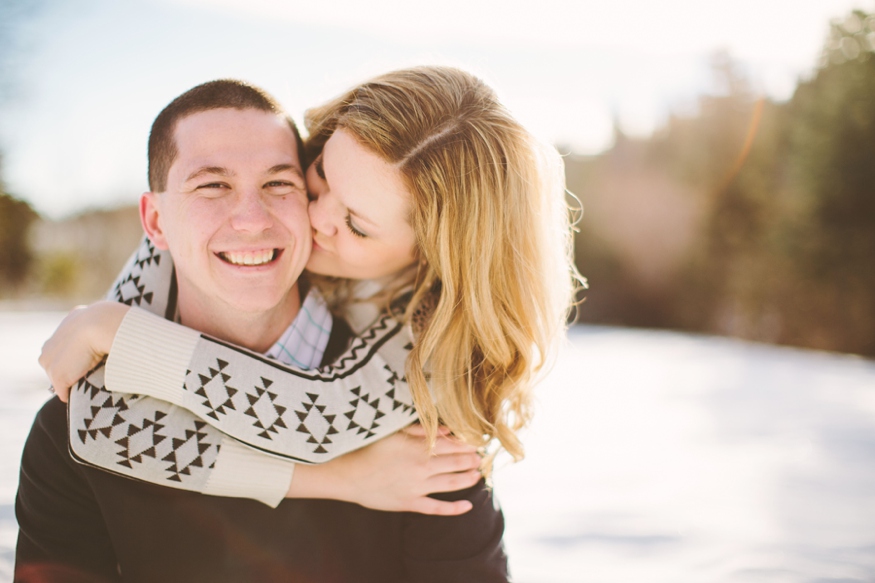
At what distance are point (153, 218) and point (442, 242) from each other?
35.1 inches

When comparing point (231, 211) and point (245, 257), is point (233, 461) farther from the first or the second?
point (231, 211)

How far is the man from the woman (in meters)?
0.16

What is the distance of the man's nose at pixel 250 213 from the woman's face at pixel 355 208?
0.64 ft

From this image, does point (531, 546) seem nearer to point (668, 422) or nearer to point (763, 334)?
point (668, 422)

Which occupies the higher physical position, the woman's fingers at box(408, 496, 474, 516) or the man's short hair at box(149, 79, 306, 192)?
the man's short hair at box(149, 79, 306, 192)

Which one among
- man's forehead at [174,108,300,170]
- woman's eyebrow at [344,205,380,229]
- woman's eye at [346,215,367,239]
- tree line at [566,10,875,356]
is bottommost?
woman's eye at [346,215,367,239]

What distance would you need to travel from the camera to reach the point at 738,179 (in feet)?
54.0

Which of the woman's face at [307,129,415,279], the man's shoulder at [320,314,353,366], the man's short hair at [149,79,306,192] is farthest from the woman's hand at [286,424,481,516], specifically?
the man's short hair at [149,79,306,192]

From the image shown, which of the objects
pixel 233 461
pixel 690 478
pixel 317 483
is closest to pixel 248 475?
pixel 233 461

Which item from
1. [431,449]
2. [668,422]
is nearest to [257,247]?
[431,449]

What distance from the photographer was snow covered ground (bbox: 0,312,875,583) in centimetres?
233

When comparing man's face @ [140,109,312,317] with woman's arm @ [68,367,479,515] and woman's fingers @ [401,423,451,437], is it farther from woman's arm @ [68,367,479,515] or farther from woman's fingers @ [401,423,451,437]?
woman's fingers @ [401,423,451,437]

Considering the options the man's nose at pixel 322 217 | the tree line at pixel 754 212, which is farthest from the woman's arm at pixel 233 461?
the tree line at pixel 754 212

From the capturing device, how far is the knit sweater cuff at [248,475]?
1.60 metres
